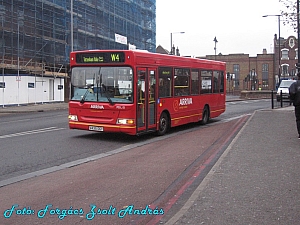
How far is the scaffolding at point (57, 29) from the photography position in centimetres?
3431

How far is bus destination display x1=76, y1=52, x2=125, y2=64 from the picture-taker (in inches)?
506

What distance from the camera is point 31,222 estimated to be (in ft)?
17.6

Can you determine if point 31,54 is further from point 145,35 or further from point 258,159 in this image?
point 258,159

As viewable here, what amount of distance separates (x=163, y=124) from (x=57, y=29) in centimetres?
2846

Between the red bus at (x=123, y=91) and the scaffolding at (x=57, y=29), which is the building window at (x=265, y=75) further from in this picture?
the red bus at (x=123, y=91)

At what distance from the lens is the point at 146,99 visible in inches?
528

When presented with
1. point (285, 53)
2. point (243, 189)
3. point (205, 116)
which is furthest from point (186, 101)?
point (285, 53)

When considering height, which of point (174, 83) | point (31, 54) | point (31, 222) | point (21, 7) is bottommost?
point (31, 222)

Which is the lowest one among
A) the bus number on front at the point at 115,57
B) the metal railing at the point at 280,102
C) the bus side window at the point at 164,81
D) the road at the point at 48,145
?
the road at the point at 48,145

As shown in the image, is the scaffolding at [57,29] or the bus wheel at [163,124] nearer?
the bus wheel at [163,124]

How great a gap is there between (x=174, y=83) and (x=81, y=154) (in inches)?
217

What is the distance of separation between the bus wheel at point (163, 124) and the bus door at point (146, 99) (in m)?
0.52

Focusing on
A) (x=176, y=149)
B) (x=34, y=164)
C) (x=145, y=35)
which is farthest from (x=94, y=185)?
(x=145, y=35)

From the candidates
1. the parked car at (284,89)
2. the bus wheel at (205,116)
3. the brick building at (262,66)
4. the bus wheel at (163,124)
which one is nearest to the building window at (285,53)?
the brick building at (262,66)
